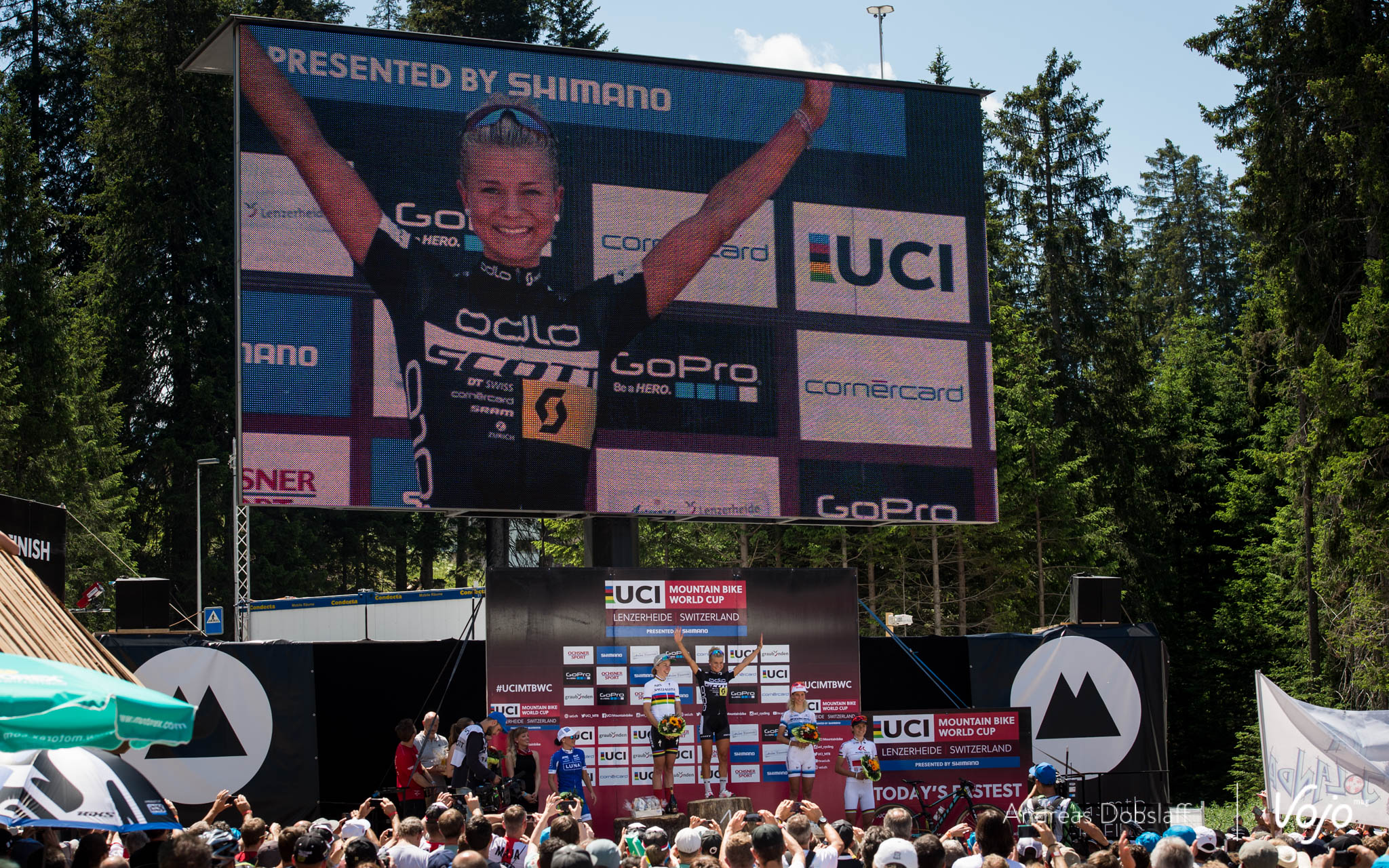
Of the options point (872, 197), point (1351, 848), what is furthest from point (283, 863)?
point (872, 197)

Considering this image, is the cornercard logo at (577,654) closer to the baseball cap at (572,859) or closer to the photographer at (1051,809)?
the photographer at (1051,809)

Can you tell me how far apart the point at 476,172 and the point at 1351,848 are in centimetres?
1135

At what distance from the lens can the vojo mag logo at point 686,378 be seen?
15281mm

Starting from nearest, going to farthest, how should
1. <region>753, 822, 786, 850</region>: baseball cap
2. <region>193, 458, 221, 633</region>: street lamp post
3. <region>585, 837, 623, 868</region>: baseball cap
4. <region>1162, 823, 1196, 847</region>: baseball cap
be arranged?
<region>585, 837, 623, 868</region>: baseball cap, <region>753, 822, 786, 850</region>: baseball cap, <region>1162, 823, 1196, 847</region>: baseball cap, <region>193, 458, 221, 633</region>: street lamp post

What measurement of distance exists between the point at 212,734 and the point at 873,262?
9434mm

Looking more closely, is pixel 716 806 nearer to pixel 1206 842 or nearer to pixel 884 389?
pixel 884 389

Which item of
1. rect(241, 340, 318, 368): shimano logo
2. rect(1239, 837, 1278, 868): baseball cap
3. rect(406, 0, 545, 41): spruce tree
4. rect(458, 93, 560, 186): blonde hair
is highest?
rect(406, 0, 545, 41): spruce tree

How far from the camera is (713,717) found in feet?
49.0

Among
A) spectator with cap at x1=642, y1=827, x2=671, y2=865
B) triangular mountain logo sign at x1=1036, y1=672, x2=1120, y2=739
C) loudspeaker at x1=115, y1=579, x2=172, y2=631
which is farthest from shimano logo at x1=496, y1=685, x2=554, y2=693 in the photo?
spectator with cap at x1=642, y1=827, x2=671, y2=865

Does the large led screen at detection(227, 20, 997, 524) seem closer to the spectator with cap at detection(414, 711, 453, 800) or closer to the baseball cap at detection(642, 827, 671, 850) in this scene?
the spectator with cap at detection(414, 711, 453, 800)

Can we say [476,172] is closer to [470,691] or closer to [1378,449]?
[470,691]

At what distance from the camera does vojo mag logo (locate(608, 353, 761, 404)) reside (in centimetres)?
1528

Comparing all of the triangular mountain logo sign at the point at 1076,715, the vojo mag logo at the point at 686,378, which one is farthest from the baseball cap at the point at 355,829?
the triangular mountain logo sign at the point at 1076,715

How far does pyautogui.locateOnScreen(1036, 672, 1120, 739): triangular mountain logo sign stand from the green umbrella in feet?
44.3
